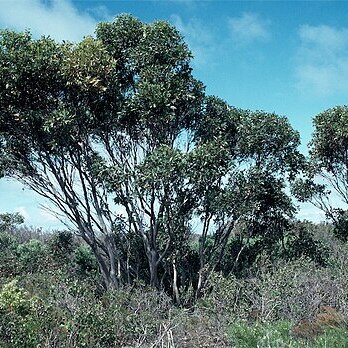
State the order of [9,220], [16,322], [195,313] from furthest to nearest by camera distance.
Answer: [9,220] → [195,313] → [16,322]

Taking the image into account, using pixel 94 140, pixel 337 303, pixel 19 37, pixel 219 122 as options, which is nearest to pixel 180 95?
pixel 219 122

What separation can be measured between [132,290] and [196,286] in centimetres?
206

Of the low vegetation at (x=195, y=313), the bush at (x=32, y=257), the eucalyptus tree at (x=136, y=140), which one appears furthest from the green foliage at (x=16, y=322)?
the bush at (x=32, y=257)

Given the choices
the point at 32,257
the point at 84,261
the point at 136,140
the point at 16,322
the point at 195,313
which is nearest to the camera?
the point at 16,322

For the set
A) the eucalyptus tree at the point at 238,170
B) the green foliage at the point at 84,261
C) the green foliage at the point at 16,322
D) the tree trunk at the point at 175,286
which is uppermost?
the eucalyptus tree at the point at 238,170

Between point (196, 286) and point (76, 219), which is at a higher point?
point (76, 219)

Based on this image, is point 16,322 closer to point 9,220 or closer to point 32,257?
point 32,257

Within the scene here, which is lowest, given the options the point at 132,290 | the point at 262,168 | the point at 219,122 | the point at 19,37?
the point at 132,290

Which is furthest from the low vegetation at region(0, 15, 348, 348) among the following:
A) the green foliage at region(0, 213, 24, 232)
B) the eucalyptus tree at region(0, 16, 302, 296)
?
the green foliage at region(0, 213, 24, 232)

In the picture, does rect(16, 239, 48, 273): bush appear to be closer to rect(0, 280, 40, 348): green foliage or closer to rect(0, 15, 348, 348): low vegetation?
rect(0, 15, 348, 348): low vegetation

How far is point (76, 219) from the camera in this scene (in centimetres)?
1061

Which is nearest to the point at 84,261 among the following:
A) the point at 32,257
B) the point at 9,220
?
the point at 32,257

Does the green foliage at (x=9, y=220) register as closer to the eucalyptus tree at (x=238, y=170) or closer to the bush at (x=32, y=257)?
the bush at (x=32, y=257)

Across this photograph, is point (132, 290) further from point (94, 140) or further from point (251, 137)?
point (251, 137)
